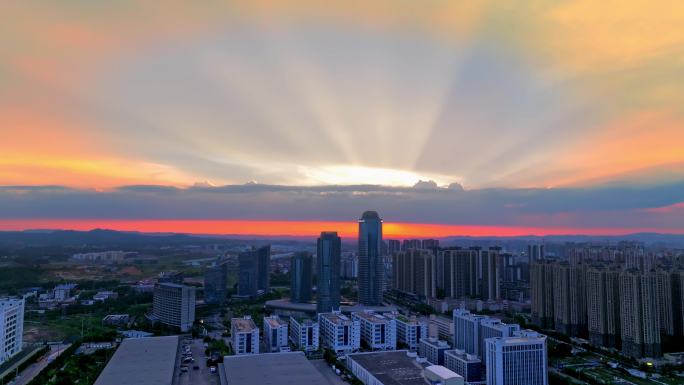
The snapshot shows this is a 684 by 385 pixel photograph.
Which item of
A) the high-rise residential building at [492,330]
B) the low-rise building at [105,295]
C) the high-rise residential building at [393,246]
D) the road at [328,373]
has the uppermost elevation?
the high-rise residential building at [393,246]

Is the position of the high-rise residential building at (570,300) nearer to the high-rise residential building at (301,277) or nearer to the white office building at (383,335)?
the white office building at (383,335)

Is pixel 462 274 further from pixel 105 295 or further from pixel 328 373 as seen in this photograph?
pixel 105 295

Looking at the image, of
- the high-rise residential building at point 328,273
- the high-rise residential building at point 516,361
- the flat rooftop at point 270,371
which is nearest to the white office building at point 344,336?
the flat rooftop at point 270,371

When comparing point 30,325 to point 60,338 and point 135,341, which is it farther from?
point 135,341

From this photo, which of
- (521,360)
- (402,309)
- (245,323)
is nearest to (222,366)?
(245,323)

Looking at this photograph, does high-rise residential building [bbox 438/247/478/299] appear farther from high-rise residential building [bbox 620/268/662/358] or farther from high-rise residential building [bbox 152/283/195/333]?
high-rise residential building [bbox 152/283/195/333]

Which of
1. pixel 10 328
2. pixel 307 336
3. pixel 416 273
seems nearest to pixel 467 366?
pixel 307 336

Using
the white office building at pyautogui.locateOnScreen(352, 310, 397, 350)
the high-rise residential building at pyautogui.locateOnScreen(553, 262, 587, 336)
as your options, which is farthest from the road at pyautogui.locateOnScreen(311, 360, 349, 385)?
the high-rise residential building at pyautogui.locateOnScreen(553, 262, 587, 336)
